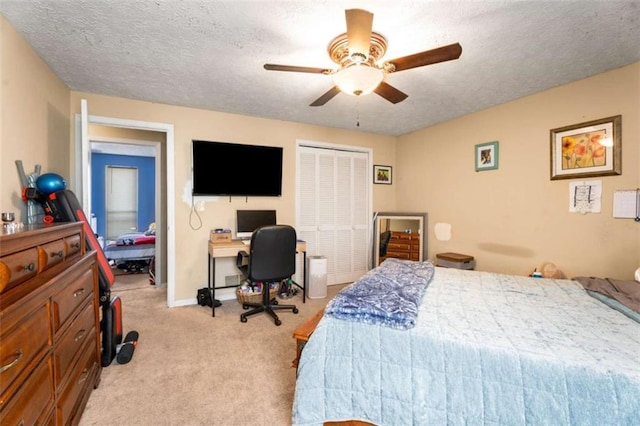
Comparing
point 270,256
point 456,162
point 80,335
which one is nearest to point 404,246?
point 456,162

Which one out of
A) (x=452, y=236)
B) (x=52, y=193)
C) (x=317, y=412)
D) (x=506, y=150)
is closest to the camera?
(x=317, y=412)

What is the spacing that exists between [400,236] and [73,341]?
373cm

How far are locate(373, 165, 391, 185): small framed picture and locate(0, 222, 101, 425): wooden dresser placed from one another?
3729 millimetres

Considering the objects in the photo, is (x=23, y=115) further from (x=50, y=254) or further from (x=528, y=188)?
(x=528, y=188)

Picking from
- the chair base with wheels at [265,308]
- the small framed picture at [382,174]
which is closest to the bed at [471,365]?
the chair base with wheels at [265,308]

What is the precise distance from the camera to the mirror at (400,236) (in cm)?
396

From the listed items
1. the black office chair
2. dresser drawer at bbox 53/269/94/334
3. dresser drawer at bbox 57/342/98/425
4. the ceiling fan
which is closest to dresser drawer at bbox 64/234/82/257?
dresser drawer at bbox 53/269/94/334

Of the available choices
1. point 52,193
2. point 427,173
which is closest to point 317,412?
point 52,193

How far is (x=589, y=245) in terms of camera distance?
242 cm

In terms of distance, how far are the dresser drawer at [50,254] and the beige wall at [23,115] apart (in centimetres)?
79

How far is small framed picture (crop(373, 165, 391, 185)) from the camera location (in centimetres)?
442

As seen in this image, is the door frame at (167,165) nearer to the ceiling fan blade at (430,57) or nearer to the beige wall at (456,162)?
the beige wall at (456,162)

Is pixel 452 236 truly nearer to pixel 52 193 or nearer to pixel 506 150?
pixel 506 150

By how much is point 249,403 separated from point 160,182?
3389 mm
